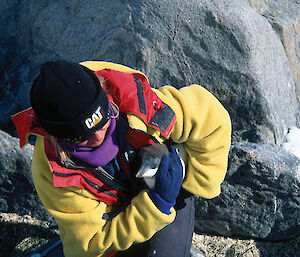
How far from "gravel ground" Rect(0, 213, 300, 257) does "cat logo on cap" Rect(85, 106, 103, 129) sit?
1491mm

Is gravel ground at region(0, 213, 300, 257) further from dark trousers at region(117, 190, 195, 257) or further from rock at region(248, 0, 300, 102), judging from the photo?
rock at region(248, 0, 300, 102)

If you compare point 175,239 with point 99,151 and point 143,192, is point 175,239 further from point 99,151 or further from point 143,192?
point 99,151

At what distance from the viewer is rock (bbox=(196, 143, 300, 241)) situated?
236 centimetres

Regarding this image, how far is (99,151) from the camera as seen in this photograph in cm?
159

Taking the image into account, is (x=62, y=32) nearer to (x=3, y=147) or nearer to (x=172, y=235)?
(x=3, y=147)

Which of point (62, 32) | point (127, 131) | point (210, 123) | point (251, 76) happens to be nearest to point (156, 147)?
point (127, 131)

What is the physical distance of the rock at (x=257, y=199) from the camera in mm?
2363

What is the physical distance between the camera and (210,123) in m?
1.85

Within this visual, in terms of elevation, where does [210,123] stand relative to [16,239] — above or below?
above

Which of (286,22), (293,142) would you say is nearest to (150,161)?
(293,142)

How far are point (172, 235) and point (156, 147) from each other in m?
0.57

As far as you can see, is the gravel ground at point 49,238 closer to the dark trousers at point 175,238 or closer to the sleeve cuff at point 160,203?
the dark trousers at point 175,238

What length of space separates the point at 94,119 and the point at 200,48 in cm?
118

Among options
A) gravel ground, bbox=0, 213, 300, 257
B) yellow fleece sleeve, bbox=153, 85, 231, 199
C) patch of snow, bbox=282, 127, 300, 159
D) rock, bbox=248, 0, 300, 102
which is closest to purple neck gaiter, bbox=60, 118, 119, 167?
yellow fleece sleeve, bbox=153, 85, 231, 199
